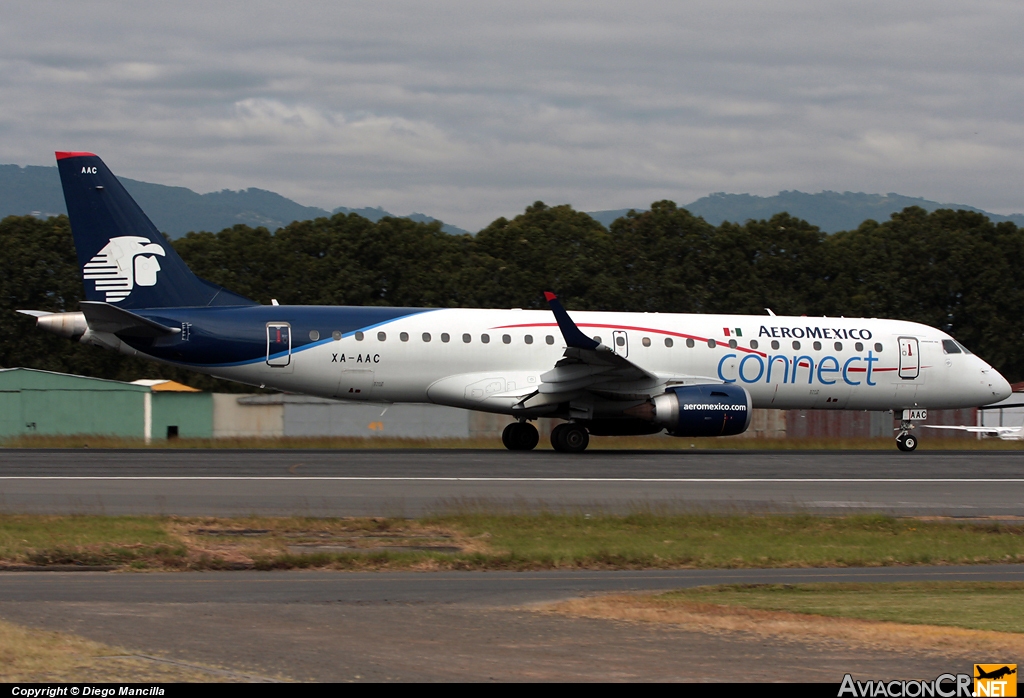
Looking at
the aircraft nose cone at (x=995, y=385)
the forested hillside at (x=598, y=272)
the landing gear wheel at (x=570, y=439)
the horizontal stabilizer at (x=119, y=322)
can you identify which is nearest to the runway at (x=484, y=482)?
the landing gear wheel at (x=570, y=439)

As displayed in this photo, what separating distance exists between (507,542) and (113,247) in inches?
633

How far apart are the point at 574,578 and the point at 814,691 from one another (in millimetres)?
5645

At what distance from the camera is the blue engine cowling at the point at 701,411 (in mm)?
26141

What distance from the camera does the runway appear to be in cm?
1786

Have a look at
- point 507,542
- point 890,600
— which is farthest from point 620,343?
point 890,600

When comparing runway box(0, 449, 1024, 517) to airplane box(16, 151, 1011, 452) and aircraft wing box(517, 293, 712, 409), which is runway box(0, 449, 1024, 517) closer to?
airplane box(16, 151, 1011, 452)

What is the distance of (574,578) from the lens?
1235cm

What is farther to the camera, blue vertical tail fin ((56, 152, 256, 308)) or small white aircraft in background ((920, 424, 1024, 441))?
small white aircraft in background ((920, 424, 1024, 441))

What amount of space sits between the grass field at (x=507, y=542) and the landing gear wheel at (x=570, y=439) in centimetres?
1040

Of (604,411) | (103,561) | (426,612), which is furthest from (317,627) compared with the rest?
(604,411)

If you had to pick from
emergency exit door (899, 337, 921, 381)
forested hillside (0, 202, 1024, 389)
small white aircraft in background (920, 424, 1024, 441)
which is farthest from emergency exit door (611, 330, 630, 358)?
forested hillside (0, 202, 1024, 389)

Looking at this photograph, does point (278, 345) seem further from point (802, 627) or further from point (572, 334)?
point (802, 627)

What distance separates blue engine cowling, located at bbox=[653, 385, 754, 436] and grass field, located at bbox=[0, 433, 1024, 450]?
5.48 m

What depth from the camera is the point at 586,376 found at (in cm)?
2653
